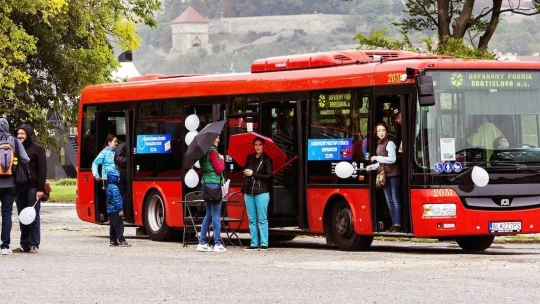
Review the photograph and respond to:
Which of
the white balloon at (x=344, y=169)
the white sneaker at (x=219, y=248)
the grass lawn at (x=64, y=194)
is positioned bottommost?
the grass lawn at (x=64, y=194)

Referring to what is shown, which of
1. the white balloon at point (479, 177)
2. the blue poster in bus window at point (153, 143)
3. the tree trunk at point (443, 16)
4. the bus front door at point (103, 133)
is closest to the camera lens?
the white balloon at point (479, 177)

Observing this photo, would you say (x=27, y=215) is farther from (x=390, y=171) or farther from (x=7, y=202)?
(x=390, y=171)

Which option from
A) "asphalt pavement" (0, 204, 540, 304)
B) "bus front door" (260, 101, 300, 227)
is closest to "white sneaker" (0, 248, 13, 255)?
"asphalt pavement" (0, 204, 540, 304)

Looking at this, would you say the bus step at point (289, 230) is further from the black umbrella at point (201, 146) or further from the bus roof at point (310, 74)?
the black umbrella at point (201, 146)

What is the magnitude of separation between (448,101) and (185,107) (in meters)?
5.60

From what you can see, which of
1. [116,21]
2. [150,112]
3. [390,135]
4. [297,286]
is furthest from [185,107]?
[116,21]

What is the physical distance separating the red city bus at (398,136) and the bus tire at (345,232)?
14 millimetres

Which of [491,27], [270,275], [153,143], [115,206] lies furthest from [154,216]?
[491,27]

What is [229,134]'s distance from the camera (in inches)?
904

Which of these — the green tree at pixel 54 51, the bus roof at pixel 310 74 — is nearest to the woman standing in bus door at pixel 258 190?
the bus roof at pixel 310 74

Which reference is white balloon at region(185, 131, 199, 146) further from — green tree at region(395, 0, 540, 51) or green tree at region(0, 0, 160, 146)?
green tree at region(0, 0, 160, 146)

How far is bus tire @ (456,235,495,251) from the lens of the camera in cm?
2124

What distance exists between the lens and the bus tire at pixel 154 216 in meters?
24.8

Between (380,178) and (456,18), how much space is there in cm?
1675
